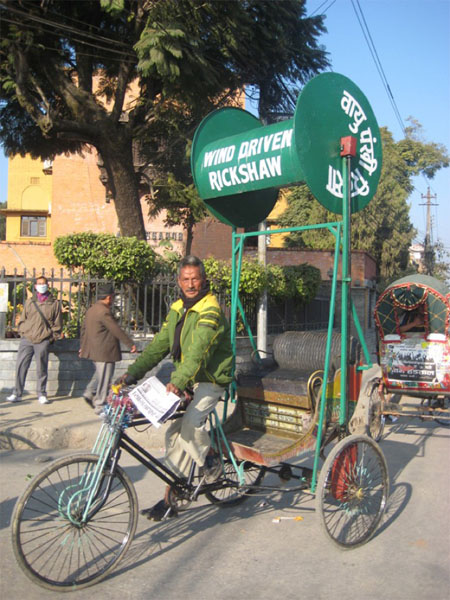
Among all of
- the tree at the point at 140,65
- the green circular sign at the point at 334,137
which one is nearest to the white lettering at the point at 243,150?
the green circular sign at the point at 334,137

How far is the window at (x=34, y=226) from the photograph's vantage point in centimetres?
3503

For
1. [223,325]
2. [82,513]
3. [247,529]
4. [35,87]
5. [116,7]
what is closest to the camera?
[82,513]

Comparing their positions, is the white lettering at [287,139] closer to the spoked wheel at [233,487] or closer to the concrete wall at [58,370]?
the spoked wheel at [233,487]

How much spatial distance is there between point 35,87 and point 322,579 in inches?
467

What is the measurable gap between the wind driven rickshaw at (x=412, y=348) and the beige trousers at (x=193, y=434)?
3.49 m

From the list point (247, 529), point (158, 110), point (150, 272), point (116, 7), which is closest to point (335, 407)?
point (247, 529)

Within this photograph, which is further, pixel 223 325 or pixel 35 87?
pixel 35 87

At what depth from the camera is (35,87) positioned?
40.8ft

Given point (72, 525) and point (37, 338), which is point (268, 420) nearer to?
point (72, 525)

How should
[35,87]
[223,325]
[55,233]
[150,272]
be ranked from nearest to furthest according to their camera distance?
[223,325], [150,272], [35,87], [55,233]

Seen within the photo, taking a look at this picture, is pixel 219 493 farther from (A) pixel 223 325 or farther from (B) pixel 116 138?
(B) pixel 116 138

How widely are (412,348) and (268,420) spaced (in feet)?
10.7

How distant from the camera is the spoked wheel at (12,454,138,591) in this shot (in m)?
3.23

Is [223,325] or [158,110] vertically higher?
[158,110]
